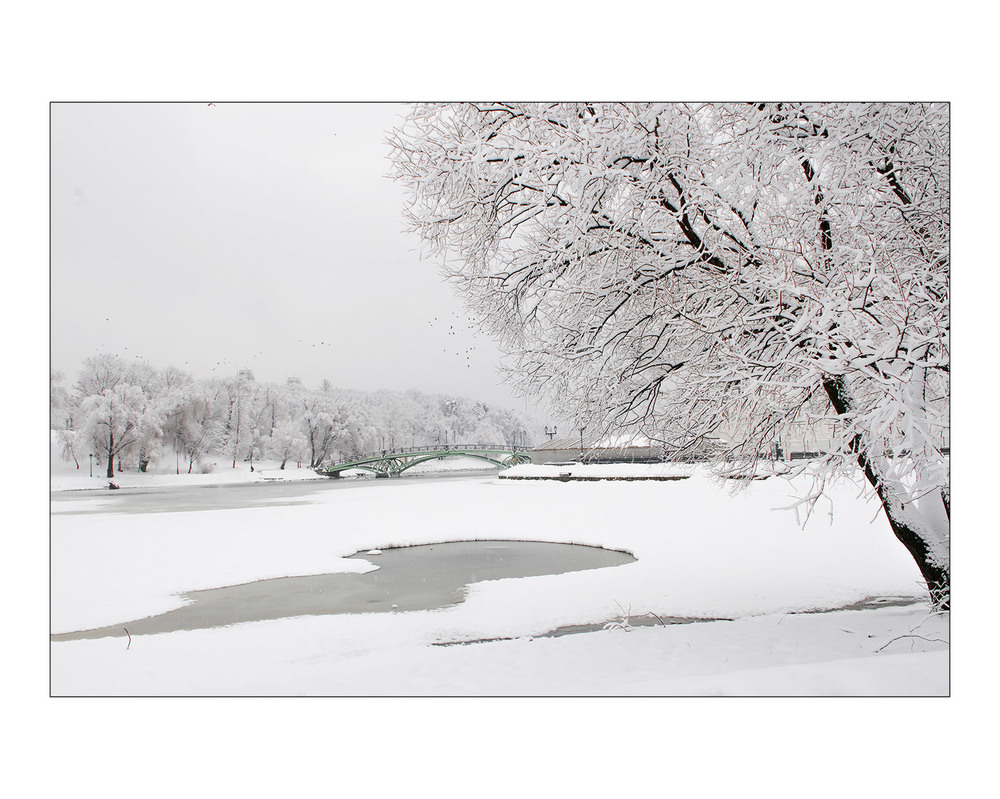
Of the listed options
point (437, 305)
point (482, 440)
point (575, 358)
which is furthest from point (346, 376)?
point (482, 440)

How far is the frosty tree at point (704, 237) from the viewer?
3877 mm

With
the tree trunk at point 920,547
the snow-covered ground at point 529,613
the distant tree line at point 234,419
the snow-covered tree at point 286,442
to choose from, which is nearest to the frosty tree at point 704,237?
the tree trunk at point 920,547

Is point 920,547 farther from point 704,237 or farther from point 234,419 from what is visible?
point 234,419

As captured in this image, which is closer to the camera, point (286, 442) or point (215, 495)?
point (215, 495)

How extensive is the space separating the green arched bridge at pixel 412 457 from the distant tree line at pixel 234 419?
125cm

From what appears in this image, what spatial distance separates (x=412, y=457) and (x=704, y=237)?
15881 mm

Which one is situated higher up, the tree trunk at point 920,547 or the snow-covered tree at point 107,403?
the snow-covered tree at point 107,403

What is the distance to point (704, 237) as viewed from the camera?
4.55 m

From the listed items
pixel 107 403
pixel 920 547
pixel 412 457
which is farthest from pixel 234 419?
pixel 412 457

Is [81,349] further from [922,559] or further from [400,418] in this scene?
[922,559]

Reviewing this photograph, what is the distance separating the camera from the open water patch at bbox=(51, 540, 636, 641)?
6.09 m

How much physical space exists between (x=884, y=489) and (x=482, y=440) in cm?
1018

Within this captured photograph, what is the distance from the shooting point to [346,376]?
23.6 ft

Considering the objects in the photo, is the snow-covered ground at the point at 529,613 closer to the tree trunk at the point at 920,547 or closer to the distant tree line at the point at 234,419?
the tree trunk at the point at 920,547
